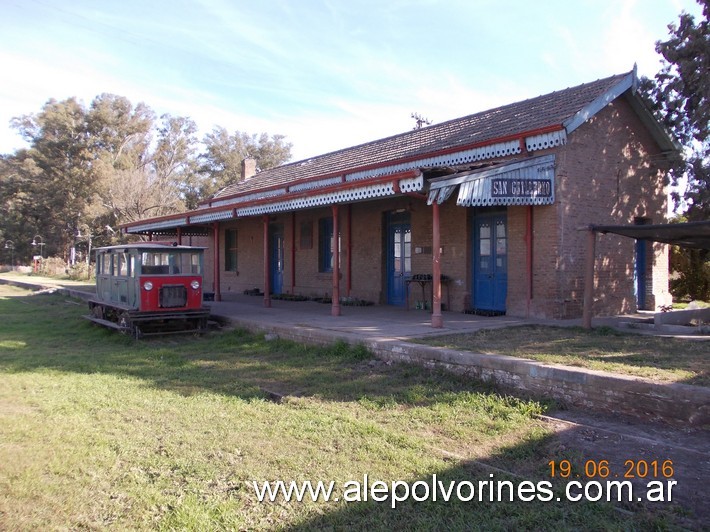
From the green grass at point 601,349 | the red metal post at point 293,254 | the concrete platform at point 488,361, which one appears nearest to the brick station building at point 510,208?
the concrete platform at point 488,361

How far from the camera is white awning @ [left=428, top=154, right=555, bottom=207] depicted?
381 inches

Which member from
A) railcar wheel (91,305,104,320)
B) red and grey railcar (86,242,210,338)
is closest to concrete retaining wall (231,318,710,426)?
red and grey railcar (86,242,210,338)

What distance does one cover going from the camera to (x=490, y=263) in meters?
12.7

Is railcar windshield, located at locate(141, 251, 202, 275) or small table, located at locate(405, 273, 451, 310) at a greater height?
railcar windshield, located at locate(141, 251, 202, 275)

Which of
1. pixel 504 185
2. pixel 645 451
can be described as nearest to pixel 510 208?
pixel 504 185

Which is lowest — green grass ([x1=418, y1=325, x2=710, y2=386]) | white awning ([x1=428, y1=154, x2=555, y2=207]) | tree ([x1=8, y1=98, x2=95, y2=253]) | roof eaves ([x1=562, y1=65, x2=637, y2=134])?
green grass ([x1=418, y1=325, x2=710, y2=386])

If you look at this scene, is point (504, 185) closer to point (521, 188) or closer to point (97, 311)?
point (521, 188)

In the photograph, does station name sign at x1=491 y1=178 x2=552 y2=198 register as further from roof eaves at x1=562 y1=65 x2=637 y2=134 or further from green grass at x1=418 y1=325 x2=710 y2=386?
green grass at x1=418 y1=325 x2=710 y2=386

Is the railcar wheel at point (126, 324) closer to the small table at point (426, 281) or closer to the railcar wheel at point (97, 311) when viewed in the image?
the railcar wheel at point (97, 311)

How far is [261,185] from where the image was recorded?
22.6m

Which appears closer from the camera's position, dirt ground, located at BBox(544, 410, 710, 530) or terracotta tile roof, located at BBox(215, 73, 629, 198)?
dirt ground, located at BBox(544, 410, 710, 530)

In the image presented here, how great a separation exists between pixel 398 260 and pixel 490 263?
335 cm

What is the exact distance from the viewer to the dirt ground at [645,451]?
3.74 metres

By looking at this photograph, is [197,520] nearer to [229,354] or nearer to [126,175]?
[229,354]
